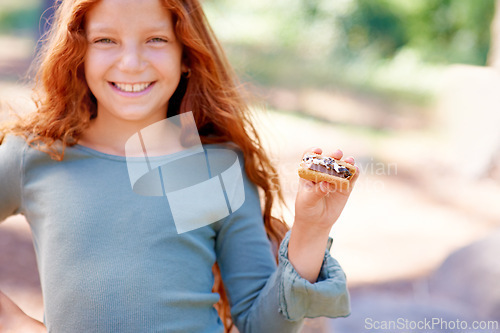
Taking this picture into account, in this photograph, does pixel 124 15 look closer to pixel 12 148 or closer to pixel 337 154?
pixel 12 148

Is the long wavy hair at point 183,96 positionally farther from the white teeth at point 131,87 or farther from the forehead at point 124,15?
the white teeth at point 131,87

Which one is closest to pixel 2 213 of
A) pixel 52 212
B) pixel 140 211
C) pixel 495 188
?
pixel 52 212

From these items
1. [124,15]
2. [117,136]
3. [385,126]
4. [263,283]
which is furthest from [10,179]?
[385,126]

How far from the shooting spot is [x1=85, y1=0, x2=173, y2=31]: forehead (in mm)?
1457

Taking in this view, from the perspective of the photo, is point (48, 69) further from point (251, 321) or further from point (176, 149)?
point (251, 321)

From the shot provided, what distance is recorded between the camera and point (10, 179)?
151cm

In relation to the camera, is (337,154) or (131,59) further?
(131,59)

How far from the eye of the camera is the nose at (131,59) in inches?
57.9

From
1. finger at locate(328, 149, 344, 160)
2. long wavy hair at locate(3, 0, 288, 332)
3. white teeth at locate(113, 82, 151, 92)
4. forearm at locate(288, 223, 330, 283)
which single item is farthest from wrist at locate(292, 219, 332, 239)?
white teeth at locate(113, 82, 151, 92)

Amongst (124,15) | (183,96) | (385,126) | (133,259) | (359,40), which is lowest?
(385,126)

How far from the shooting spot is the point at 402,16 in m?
9.48

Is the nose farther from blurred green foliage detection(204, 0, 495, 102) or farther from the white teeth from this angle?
blurred green foliage detection(204, 0, 495, 102)

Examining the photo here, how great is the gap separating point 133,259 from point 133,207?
0.46 ft

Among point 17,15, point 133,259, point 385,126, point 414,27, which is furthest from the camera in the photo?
point 17,15
